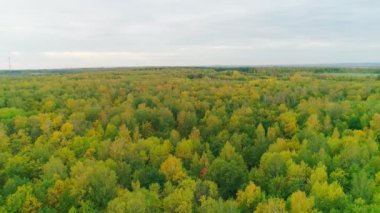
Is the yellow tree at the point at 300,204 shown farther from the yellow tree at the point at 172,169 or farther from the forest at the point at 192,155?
the yellow tree at the point at 172,169

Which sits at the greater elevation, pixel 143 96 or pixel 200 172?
pixel 143 96

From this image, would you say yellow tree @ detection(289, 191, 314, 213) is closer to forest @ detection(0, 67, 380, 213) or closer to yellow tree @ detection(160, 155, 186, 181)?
forest @ detection(0, 67, 380, 213)

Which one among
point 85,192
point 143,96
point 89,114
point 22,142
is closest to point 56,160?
point 85,192

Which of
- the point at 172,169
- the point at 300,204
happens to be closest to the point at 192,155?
the point at 172,169

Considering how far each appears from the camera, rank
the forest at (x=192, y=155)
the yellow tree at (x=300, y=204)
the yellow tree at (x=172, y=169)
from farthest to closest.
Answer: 1. the yellow tree at (x=172, y=169)
2. the forest at (x=192, y=155)
3. the yellow tree at (x=300, y=204)

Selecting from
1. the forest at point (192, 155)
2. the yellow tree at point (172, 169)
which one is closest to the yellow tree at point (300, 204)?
the forest at point (192, 155)

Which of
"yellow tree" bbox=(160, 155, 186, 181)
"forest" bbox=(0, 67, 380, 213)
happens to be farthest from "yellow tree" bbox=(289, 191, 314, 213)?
"yellow tree" bbox=(160, 155, 186, 181)

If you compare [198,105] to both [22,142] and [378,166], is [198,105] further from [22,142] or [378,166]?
[378,166]

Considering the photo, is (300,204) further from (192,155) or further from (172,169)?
(192,155)
